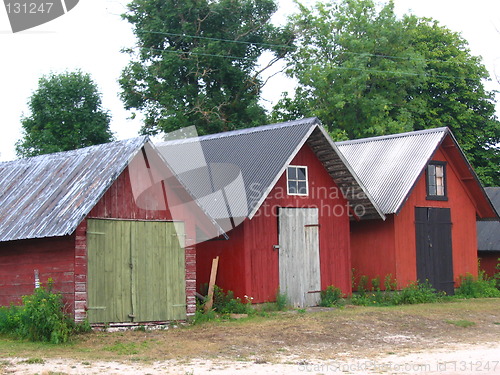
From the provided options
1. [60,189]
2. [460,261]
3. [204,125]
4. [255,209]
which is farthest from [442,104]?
[60,189]

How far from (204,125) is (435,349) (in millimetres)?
28259

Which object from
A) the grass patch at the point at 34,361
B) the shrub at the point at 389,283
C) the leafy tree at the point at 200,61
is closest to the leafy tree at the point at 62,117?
the leafy tree at the point at 200,61

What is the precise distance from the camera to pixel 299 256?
25.7 meters

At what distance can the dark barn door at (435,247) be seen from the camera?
29.9m

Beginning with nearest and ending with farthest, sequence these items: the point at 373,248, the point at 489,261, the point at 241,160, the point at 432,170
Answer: the point at 241,160 → the point at 373,248 → the point at 432,170 → the point at 489,261

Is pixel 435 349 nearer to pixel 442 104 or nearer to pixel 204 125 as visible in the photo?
pixel 204 125

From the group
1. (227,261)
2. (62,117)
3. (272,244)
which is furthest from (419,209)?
(62,117)

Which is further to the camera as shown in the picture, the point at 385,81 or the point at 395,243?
the point at 385,81

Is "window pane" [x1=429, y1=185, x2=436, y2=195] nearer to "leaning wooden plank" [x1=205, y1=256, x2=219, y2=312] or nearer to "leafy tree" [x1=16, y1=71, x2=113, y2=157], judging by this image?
"leaning wooden plank" [x1=205, y1=256, x2=219, y2=312]

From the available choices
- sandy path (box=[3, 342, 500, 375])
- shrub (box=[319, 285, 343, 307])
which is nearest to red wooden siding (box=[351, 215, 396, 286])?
shrub (box=[319, 285, 343, 307])

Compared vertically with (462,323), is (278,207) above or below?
above

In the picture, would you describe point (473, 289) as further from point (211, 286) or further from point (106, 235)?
point (106, 235)

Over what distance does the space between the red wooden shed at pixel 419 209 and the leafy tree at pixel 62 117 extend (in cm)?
1611

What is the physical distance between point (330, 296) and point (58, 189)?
9.96 meters
